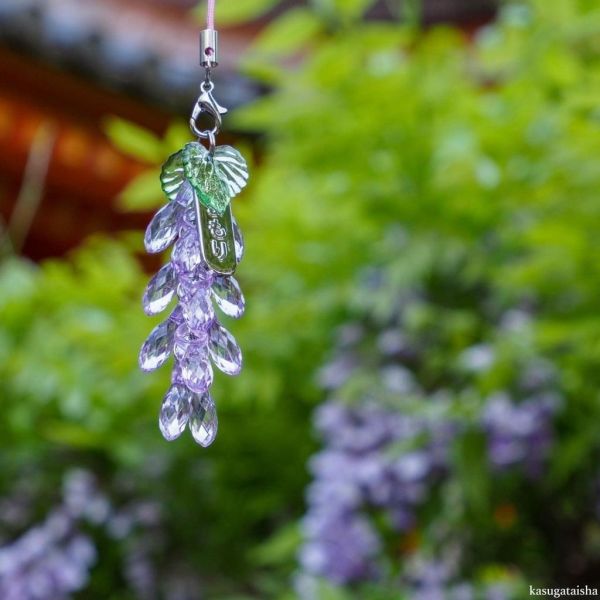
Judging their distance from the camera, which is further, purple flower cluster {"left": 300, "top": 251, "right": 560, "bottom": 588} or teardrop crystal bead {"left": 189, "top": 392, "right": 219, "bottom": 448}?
purple flower cluster {"left": 300, "top": 251, "right": 560, "bottom": 588}

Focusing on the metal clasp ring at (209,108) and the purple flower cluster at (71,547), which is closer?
the metal clasp ring at (209,108)

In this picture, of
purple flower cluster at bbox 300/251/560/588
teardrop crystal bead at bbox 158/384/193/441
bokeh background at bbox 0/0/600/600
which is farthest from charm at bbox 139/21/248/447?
purple flower cluster at bbox 300/251/560/588

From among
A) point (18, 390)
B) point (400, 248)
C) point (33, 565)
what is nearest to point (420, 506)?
point (400, 248)

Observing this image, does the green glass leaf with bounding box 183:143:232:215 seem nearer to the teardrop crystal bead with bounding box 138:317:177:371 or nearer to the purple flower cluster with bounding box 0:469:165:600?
the teardrop crystal bead with bounding box 138:317:177:371

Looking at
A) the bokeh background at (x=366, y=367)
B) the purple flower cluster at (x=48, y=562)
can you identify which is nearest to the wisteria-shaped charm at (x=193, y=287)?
the bokeh background at (x=366, y=367)

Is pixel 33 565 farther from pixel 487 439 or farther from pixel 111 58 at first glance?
pixel 111 58

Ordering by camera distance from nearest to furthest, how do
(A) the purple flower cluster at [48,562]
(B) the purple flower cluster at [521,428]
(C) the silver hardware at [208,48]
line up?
(C) the silver hardware at [208,48] < (B) the purple flower cluster at [521,428] < (A) the purple flower cluster at [48,562]

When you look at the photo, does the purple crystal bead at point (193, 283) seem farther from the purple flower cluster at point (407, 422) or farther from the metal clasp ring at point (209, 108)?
the purple flower cluster at point (407, 422)
